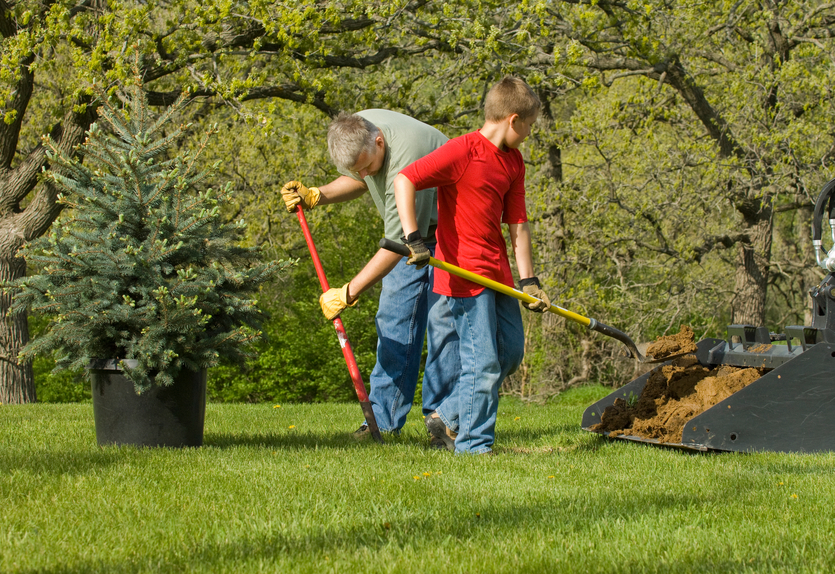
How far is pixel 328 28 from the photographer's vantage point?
9133 mm

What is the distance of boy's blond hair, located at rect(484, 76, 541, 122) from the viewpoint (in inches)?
159

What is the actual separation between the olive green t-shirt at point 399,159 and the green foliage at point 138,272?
75cm

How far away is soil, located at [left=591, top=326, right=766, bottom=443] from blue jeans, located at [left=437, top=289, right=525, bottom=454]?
0.99 m

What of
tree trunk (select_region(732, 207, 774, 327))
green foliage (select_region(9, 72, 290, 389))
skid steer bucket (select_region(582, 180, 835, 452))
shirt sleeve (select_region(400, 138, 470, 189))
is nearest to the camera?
shirt sleeve (select_region(400, 138, 470, 189))

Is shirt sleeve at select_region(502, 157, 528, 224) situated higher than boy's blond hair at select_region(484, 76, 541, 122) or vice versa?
boy's blond hair at select_region(484, 76, 541, 122)

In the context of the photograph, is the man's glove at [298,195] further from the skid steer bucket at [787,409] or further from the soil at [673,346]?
the skid steer bucket at [787,409]

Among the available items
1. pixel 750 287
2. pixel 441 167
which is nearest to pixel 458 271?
pixel 441 167

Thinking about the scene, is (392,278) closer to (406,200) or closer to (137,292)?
(406,200)

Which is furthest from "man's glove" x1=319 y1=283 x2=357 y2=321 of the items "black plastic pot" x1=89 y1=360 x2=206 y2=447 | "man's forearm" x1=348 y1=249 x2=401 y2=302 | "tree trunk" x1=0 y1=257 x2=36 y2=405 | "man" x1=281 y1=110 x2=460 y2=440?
"tree trunk" x1=0 y1=257 x2=36 y2=405

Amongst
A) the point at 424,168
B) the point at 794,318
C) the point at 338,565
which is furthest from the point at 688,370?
the point at 794,318

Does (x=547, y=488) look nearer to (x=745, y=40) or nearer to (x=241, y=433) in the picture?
(x=241, y=433)

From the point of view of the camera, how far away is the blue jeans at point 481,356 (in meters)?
4.11

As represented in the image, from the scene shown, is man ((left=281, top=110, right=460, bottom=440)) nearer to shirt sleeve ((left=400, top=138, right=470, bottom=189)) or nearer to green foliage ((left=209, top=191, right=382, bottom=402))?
shirt sleeve ((left=400, top=138, right=470, bottom=189))

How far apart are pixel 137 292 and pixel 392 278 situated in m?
1.51
